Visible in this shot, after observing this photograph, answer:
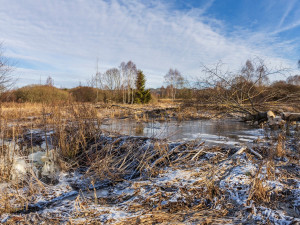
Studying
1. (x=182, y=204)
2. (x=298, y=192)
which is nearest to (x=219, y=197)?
(x=182, y=204)

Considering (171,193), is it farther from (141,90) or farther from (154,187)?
(141,90)

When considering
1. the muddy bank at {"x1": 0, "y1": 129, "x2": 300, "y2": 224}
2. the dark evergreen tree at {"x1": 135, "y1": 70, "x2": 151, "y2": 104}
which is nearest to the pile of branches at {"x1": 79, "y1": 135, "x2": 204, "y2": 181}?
the muddy bank at {"x1": 0, "y1": 129, "x2": 300, "y2": 224}

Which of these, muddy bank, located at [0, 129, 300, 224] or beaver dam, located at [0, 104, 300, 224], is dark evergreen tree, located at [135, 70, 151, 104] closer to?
beaver dam, located at [0, 104, 300, 224]

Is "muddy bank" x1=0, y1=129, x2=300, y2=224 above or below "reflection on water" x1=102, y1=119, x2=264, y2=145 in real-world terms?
below

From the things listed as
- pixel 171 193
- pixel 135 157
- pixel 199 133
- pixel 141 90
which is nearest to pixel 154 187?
pixel 171 193

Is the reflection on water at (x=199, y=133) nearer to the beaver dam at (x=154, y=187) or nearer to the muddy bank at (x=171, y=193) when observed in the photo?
the beaver dam at (x=154, y=187)

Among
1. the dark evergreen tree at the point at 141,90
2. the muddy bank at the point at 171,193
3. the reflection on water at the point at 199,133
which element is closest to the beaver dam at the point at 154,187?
the muddy bank at the point at 171,193

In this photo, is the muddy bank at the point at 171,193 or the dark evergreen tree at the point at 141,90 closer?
the muddy bank at the point at 171,193

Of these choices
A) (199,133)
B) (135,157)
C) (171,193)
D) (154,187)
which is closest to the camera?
(171,193)

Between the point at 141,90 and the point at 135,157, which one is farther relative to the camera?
the point at 141,90

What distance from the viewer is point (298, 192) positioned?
9.66 ft

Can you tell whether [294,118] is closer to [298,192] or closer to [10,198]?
[298,192]

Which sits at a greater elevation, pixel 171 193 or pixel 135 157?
pixel 135 157

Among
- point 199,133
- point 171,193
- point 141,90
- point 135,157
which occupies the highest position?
point 141,90
